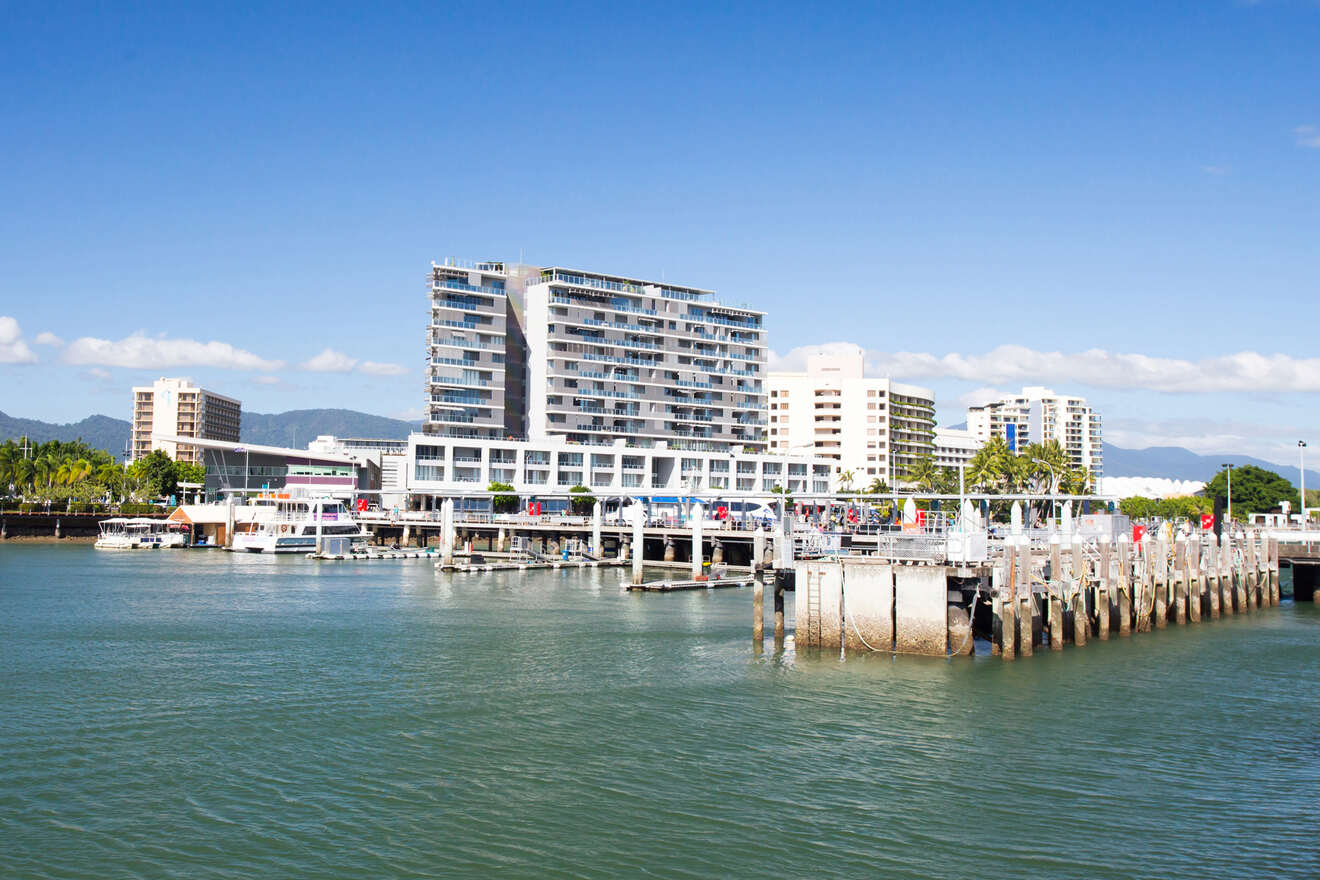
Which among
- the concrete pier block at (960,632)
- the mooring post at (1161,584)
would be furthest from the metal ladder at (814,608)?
the mooring post at (1161,584)

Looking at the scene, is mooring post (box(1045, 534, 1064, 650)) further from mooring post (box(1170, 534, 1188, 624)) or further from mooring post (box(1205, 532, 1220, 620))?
mooring post (box(1205, 532, 1220, 620))

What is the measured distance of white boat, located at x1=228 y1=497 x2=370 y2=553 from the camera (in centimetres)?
10831

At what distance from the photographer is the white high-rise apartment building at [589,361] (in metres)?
154

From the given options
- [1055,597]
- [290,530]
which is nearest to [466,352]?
[290,530]

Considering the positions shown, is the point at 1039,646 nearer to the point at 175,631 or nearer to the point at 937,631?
the point at 937,631

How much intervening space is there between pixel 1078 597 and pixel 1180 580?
1399 cm

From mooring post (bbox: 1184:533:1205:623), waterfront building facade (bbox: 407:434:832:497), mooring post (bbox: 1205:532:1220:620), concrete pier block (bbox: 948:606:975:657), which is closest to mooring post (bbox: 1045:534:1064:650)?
concrete pier block (bbox: 948:606:975:657)

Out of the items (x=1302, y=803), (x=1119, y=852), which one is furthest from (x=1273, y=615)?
(x=1119, y=852)

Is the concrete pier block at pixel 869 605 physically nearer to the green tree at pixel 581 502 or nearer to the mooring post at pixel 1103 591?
the mooring post at pixel 1103 591

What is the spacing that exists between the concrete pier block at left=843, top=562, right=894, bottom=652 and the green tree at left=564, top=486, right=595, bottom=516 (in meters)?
99.4

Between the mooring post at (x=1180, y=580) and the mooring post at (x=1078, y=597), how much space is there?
Answer: 12.4 meters

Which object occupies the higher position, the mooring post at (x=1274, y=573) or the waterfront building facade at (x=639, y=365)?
the waterfront building facade at (x=639, y=365)

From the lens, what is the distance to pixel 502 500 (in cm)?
14075

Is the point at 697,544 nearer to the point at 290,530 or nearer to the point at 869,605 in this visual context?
the point at 869,605
